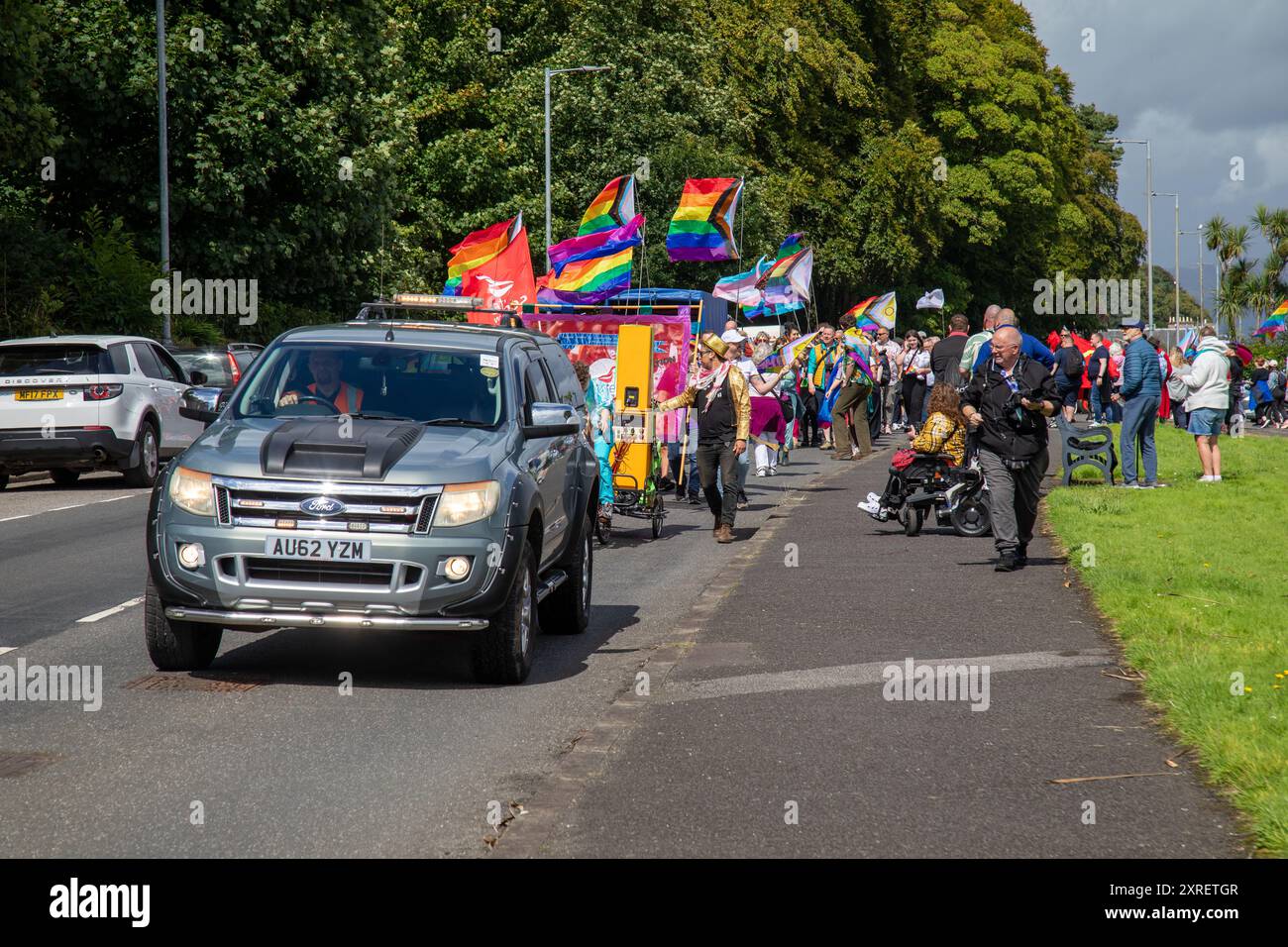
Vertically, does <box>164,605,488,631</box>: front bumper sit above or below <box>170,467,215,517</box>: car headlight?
below

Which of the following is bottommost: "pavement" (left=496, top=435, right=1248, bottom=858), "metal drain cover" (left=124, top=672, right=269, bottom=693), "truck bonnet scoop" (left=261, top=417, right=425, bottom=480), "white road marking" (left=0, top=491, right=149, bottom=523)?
"pavement" (left=496, top=435, right=1248, bottom=858)

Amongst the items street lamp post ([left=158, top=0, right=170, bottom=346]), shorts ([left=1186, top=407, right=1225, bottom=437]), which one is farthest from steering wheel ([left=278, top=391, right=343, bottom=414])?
street lamp post ([left=158, top=0, right=170, bottom=346])

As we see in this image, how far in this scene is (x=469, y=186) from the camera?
47406mm

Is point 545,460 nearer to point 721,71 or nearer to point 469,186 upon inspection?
point 469,186

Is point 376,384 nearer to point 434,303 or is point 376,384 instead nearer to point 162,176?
point 434,303

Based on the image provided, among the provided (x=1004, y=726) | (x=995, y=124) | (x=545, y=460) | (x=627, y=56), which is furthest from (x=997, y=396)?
(x=995, y=124)

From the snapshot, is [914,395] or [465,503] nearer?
[465,503]

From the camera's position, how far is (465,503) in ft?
27.7

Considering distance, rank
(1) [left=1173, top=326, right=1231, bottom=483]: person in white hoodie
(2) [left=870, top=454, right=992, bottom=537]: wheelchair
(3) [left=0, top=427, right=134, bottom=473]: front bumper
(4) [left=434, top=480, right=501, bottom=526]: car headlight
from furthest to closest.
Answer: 1. (1) [left=1173, top=326, right=1231, bottom=483]: person in white hoodie
2. (3) [left=0, top=427, right=134, bottom=473]: front bumper
3. (2) [left=870, top=454, right=992, bottom=537]: wheelchair
4. (4) [left=434, top=480, right=501, bottom=526]: car headlight

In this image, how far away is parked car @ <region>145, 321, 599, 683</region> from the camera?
27.3 feet

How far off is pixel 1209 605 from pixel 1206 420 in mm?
11229

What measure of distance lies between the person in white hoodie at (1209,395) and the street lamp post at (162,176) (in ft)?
61.7

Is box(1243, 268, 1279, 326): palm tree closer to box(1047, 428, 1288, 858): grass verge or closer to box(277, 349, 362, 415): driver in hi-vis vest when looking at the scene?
box(1047, 428, 1288, 858): grass verge

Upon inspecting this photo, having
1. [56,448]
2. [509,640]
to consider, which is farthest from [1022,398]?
[56,448]
